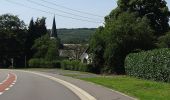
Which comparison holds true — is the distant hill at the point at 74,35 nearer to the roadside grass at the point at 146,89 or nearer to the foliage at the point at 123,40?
the foliage at the point at 123,40

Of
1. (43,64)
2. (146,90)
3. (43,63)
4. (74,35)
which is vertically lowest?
(146,90)

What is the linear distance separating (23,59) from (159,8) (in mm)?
47034

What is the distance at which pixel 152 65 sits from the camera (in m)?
34.9

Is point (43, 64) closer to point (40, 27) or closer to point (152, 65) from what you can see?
point (40, 27)

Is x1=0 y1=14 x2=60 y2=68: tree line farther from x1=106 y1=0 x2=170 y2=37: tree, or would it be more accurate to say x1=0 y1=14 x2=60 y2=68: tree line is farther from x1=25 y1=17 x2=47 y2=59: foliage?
x1=106 y1=0 x2=170 y2=37: tree

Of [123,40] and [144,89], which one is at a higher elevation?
[123,40]

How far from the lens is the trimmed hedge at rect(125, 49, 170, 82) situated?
31.1 meters

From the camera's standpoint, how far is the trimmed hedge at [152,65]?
31.1 m

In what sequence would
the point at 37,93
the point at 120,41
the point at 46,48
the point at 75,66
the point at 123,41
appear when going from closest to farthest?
the point at 37,93
the point at 120,41
the point at 123,41
the point at 75,66
the point at 46,48

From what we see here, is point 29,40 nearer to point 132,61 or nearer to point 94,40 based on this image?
point 94,40

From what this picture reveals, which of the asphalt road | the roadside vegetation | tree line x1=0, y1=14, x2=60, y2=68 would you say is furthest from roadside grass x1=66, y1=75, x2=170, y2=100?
tree line x1=0, y1=14, x2=60, y2=68

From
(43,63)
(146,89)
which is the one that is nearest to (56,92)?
(146,89)

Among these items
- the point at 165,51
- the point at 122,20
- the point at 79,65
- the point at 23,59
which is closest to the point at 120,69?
the point at 122,20

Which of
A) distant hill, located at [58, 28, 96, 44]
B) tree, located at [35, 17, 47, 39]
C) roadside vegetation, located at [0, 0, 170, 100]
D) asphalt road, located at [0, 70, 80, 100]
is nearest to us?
asphalt road, located at [0, 70, 80, 100]
